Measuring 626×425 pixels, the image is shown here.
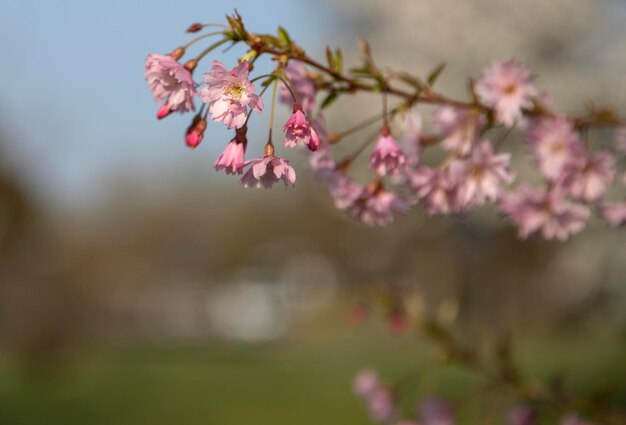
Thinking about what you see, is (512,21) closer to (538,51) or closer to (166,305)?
(538,51)

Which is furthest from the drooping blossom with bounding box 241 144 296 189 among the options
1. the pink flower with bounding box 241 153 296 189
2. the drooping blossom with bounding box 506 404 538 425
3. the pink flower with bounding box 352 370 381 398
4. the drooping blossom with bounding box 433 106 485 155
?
the pink flower with bounding box 352 370 381 398

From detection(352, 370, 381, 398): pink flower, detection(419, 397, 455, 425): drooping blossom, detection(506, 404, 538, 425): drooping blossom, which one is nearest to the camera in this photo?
detection(506, 404, 538, 425): drooping blossom

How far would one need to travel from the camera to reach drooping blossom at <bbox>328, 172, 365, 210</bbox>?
1725mm

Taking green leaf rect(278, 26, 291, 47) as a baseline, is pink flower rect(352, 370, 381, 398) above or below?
below

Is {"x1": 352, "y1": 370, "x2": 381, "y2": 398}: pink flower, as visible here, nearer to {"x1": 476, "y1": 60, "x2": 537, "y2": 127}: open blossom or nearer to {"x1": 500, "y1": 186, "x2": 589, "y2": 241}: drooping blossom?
{"x1": 500, "y1": 186, "x2": 589, "y2": 241}: drooping blossom

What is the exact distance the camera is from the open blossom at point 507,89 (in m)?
1.75

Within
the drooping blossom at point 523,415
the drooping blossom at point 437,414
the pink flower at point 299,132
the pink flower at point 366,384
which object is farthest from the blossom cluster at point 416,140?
the pink flower at point 366,384

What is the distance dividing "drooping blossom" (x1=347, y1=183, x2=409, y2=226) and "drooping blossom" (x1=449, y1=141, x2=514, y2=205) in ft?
0.34

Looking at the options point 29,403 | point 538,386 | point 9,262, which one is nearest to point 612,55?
point 29,403

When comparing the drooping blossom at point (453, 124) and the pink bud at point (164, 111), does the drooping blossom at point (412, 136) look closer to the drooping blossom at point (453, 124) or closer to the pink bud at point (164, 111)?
the drooping blossom at point (453, 124)

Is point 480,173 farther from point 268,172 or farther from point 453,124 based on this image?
point 268,172

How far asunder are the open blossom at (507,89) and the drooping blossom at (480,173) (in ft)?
0.23

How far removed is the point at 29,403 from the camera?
12.3 m

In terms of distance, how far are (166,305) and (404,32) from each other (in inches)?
922
